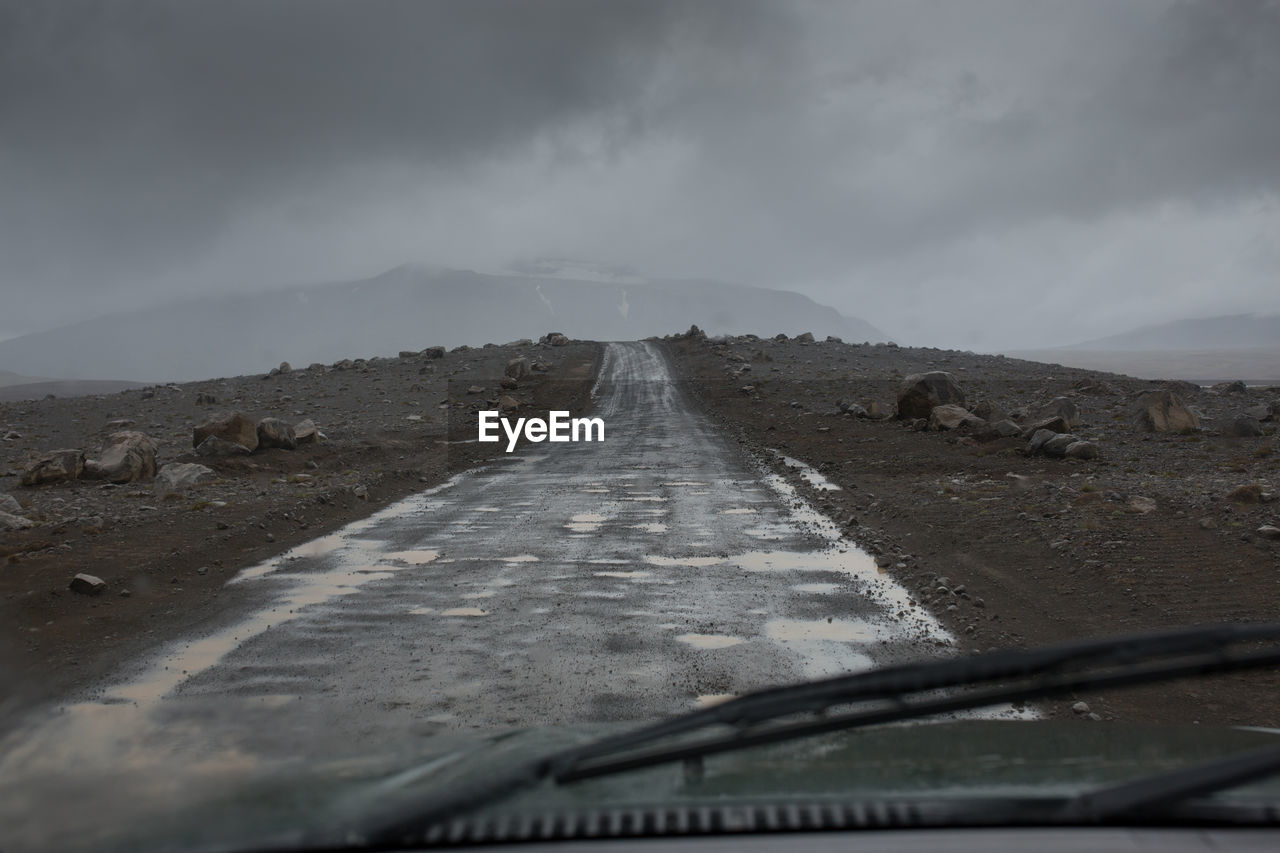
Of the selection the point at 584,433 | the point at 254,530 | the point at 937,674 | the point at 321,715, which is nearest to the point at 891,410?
the point at 584,433

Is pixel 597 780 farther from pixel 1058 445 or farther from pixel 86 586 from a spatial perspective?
pixel 1058 445

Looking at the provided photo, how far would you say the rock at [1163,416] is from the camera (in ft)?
58.3

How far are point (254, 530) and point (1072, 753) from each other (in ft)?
33.8

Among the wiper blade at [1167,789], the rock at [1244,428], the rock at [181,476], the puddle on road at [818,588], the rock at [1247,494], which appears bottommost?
the puddle on road at [818,588]

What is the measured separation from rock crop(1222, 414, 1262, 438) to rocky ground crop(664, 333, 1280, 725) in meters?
0.03

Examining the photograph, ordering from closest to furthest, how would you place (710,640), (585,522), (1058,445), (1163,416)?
(710,640) → (585,522) → (1058,445) → (1163,416)

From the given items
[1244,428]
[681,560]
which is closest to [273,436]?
[681,560]

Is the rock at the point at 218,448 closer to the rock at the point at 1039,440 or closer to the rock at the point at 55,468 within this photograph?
the rock at the point at 55,468

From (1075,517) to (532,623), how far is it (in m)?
6.59

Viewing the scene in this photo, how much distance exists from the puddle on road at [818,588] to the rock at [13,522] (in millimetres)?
9133

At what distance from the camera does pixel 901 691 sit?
1.97 meters

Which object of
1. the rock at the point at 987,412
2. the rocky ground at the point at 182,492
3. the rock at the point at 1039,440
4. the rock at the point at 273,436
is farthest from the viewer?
the rock at the point at 987,412

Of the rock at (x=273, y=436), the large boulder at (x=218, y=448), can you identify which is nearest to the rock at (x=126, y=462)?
the large boulder at (x=218, y=448)

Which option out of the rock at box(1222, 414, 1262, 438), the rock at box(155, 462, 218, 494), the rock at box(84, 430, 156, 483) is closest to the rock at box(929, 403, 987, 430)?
the rock at box(1222, 414, 1262, 438)
